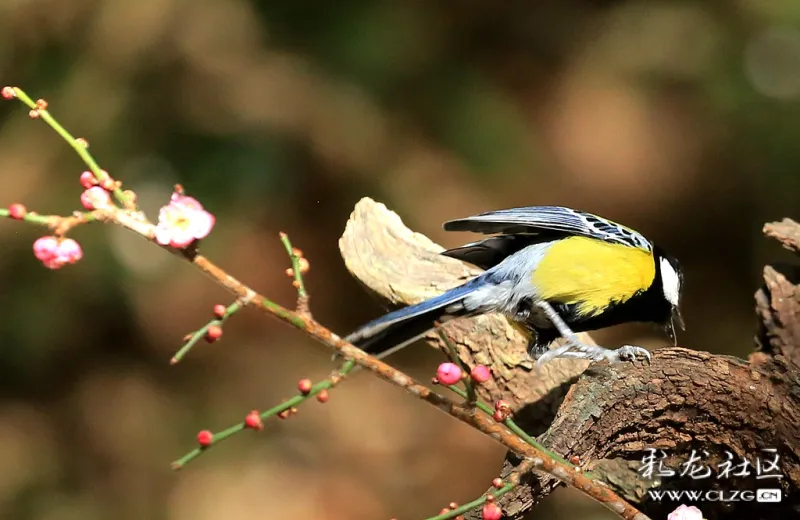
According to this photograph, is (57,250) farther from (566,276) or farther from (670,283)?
(670,283)

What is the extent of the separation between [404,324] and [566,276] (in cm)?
31

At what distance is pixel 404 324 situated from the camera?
800 mm

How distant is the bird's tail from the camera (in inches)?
28.9

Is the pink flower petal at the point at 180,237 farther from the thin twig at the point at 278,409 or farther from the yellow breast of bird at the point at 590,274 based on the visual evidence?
the yellow breast of bird at the point at 590,274

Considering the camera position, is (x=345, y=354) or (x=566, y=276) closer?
(x=345, y=354)

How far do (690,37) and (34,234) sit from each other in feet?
4.16

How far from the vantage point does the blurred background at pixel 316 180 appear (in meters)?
1.30

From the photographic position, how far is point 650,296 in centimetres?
106

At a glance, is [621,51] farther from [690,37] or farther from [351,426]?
[351,426]

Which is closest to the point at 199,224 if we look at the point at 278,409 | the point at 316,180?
the point at 278,409

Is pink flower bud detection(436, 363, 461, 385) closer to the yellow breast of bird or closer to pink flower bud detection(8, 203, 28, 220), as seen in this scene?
pink flower bud detection(8, 203, 28, 220)

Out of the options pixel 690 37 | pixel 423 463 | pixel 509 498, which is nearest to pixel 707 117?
pixel 690 37

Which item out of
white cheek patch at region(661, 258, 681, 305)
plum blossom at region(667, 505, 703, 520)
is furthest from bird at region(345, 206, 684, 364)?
plum blossom at region(667, 505, 703, 520)

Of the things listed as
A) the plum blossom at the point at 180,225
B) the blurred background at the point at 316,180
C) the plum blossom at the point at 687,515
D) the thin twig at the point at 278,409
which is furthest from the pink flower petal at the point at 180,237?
the blurred background at the point at 316,180
